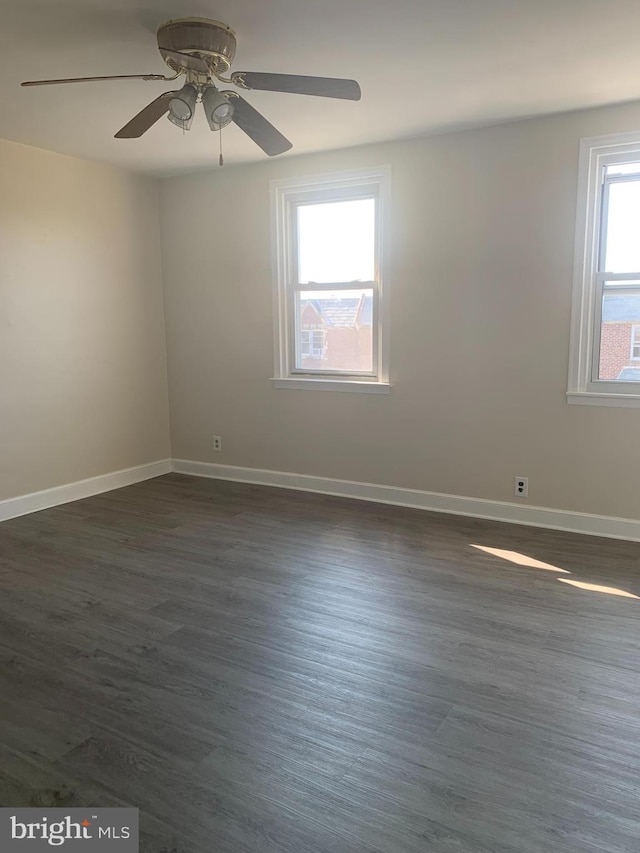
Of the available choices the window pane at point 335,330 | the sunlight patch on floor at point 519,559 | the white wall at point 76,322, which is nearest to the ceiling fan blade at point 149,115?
the white wall at point 76,322

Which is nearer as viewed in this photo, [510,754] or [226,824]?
[226,824]

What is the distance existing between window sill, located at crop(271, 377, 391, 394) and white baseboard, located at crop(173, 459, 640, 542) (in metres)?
0.72

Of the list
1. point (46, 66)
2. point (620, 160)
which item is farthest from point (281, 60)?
point (620, 160)

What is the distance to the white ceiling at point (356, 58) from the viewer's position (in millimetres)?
2369

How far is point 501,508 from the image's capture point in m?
4.13

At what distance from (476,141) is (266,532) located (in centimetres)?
288

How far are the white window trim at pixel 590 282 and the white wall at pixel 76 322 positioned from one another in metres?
3.47

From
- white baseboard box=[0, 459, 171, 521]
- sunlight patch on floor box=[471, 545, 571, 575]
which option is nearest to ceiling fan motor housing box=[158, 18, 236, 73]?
sunlight patch on floor box=[471, 545, 571, 575]

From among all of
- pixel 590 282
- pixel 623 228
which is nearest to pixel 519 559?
pixel 590 282

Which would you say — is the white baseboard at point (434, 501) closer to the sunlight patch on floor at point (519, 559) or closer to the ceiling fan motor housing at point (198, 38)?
the sunlight patch on floor at point (519, 559)

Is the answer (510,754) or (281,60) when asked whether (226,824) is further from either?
(281,60)

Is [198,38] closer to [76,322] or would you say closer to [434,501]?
[76,322]

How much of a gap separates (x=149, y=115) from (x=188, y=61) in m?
0.40

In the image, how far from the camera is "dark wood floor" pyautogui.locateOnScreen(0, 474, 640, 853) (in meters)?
1.68
